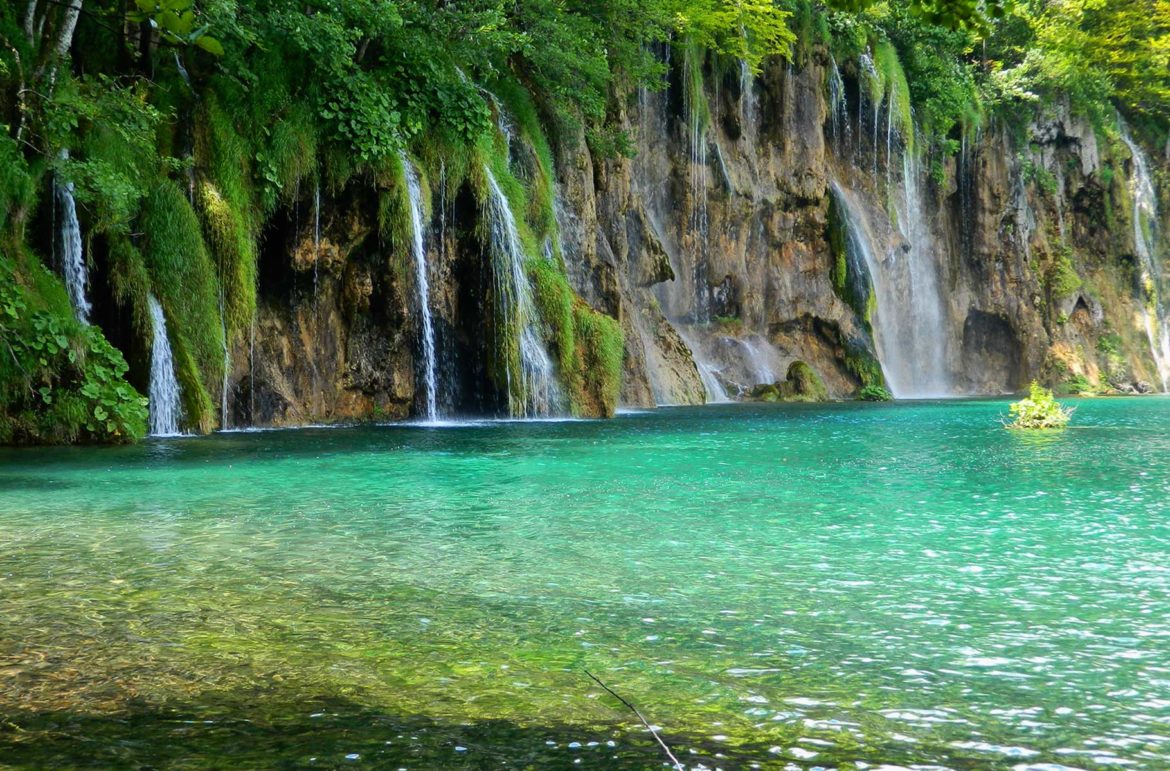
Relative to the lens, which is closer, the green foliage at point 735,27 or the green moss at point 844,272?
the green foliage at point 735,27

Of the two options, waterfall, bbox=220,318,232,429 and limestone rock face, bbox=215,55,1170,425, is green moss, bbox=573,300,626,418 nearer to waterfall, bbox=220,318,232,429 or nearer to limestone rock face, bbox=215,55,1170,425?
limestone rock face, bbox=215,55,1170,425

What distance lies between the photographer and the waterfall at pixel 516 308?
20.3 m

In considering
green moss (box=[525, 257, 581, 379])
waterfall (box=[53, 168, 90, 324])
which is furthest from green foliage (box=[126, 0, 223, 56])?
green moss (box=[525, 257, 581, 379])

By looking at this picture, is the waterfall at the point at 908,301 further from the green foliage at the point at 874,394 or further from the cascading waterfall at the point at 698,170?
the cascading waterfall at the point at 698,170

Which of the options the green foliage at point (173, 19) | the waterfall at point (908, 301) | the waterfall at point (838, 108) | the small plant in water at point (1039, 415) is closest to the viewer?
the green foliage at point (173, 19)

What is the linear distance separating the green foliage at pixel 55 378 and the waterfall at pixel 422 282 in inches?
250

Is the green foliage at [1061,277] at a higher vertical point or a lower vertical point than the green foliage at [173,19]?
higher

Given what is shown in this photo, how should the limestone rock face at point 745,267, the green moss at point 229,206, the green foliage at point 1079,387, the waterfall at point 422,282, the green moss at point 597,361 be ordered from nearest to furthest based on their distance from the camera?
the green moss at point 229,206, the waterfall at point 422,282, the limestone rock face at point 745,267, the green moss at point 597,361, the green foliage at point 1079,387

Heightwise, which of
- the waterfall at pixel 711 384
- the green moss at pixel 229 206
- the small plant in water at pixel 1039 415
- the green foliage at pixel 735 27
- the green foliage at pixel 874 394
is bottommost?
the small plant in water at pixel 1039 415

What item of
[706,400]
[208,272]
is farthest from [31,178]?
[706,400]

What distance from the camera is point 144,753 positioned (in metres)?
3.19

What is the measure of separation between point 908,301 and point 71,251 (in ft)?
104

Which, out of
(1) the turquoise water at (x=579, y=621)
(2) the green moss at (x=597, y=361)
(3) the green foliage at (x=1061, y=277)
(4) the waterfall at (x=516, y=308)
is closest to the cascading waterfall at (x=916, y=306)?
(3) the green foliage at (x=1061, y=277)

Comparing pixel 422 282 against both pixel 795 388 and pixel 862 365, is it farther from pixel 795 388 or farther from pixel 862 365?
pixel 862 365
